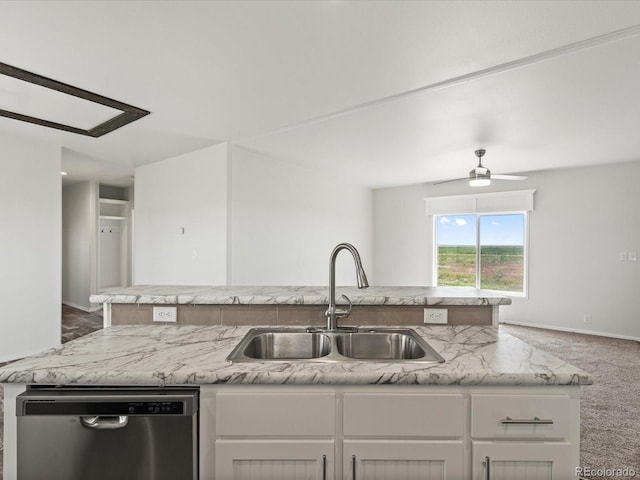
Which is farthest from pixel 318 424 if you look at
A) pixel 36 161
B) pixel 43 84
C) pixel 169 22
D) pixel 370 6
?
pixel 36 161

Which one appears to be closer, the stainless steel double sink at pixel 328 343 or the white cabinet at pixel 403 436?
the white cabinet at pixel 403 436

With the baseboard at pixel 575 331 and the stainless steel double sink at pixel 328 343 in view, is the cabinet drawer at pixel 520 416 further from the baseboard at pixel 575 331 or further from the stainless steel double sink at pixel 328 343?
the baseboard at pixel 575 331

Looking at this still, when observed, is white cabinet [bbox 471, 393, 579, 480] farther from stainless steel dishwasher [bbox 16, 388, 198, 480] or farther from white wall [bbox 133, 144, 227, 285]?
white wall [bbox 133, 144, 227, 285]

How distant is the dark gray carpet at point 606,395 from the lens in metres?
2.20

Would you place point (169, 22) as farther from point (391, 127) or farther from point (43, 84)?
point (391, 127)

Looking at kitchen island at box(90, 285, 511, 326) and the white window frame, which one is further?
the white window frame

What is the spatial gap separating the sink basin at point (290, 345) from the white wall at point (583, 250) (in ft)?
17.9

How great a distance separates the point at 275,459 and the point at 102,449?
1.72 feet

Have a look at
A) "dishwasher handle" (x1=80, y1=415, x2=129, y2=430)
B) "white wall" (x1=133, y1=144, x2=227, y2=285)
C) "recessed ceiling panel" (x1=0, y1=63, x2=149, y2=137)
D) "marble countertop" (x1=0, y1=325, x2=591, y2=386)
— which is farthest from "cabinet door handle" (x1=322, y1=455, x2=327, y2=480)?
"white wall" (x1=133, y1=144, x2=227, y2=285)

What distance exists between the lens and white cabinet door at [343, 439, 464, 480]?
1090mm

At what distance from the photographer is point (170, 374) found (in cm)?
112

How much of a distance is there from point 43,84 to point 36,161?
1933 mm

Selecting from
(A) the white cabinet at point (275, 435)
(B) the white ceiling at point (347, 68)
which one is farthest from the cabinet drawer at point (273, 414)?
(B) the white ceiling at point (347, 68)

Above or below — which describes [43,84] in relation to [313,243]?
above
